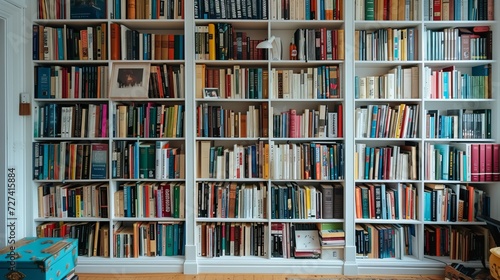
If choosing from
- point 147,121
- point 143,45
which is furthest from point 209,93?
point 143,45

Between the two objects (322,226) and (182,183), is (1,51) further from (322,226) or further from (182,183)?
(322,226)

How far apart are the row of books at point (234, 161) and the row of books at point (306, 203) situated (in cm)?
24

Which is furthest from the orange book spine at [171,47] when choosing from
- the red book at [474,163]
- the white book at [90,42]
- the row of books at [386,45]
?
the red book at [474,163]

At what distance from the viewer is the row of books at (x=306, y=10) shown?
2.88m

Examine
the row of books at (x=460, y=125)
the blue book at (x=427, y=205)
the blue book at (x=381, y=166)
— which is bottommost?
the blue book at (x=427, y=205)

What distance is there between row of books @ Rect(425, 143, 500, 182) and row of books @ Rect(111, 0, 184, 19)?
245 cm

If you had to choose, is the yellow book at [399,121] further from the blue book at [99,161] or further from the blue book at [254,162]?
the blue book at [99,161]

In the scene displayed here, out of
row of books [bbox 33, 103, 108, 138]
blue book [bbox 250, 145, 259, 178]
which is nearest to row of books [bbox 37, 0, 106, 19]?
row of books [bbox 33, 103, 108, 138]

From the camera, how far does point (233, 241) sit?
2.96 m

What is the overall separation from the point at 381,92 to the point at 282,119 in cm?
91

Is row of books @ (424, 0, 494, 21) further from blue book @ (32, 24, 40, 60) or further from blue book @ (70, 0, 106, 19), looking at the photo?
blue book @ (32, 24, 40, 60)

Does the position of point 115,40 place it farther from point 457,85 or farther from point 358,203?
point 457,85

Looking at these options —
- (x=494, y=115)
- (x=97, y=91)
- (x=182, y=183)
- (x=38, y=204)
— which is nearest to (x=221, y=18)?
(x=97, y=91)

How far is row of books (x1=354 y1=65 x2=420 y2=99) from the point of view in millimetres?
2904
